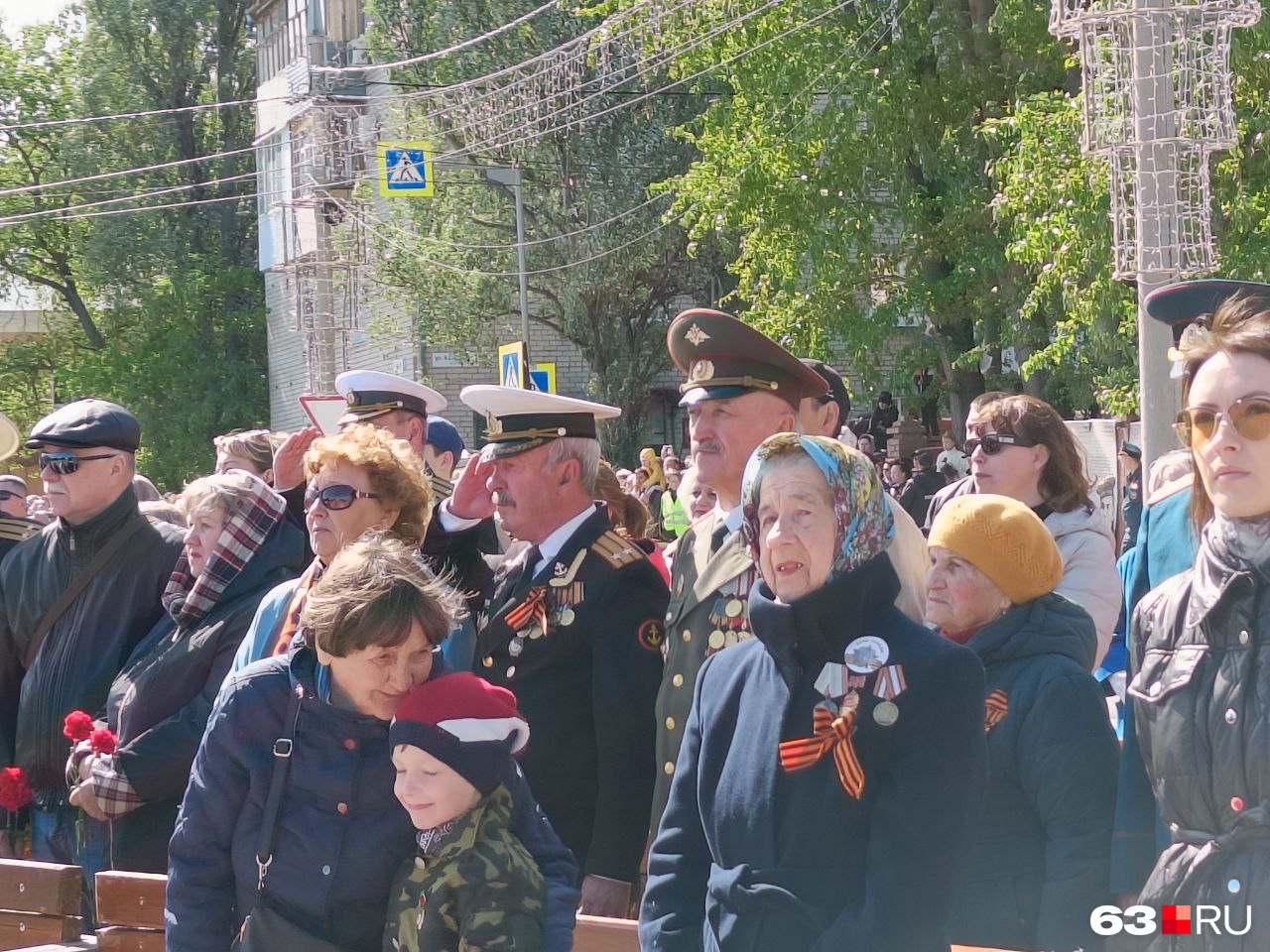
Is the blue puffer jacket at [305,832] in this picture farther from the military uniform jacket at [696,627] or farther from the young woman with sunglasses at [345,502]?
the young woman with sunglasses at [345,502]

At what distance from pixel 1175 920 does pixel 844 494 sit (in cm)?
94

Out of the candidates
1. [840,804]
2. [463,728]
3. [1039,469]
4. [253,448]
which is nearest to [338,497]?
[463,728]

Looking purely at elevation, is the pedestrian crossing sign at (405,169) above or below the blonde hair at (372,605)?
above

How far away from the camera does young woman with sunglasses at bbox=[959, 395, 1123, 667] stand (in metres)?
5.18

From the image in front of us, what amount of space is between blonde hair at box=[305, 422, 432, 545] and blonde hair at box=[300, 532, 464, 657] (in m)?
1.01

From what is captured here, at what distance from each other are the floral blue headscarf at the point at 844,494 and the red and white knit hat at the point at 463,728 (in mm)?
567

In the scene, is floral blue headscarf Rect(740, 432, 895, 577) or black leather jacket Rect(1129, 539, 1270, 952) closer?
black leather jacket Rect(1129, 539, 1270, 952)

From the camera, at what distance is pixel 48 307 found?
47.4 meters

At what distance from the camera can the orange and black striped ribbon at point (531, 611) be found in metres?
4.60

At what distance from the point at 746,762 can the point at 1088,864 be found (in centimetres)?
95

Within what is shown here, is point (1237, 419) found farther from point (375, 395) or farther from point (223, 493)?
point (375, 395)

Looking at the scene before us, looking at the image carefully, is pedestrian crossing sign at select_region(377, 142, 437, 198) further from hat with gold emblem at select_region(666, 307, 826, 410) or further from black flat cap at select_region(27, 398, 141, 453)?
hat with gold emblem at select_region(666, 307, 826, 410)

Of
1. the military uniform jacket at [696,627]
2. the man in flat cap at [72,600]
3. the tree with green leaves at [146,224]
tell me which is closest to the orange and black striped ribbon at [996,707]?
the military uniform jacket at [696,627]

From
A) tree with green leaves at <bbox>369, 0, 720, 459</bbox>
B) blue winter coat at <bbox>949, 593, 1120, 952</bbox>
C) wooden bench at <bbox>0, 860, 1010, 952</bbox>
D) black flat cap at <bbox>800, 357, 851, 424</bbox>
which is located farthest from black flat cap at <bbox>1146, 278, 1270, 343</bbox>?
tree with green leaves at <bbox>369, 0, 720, 459</bbox>
